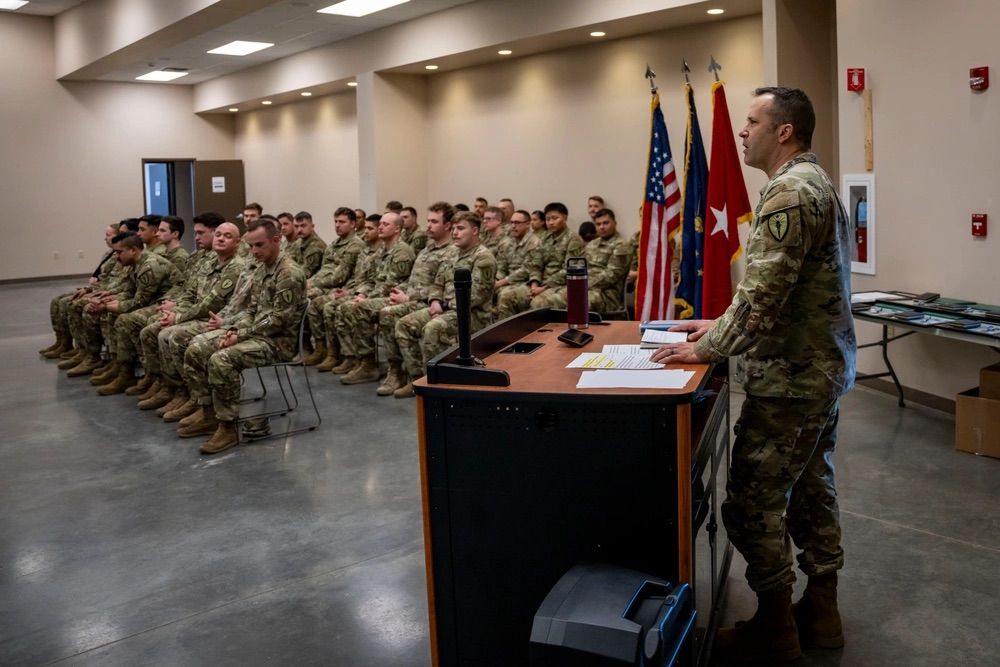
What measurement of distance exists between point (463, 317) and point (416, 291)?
4.69 metres

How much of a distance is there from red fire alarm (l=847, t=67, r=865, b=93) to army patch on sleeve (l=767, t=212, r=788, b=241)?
397 cm

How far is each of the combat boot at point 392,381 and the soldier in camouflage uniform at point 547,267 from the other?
138cm

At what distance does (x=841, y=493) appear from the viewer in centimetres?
416

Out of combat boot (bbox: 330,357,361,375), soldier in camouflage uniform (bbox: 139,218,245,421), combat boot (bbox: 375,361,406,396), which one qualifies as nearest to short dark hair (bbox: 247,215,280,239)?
soldier in camouflage uniform (bbox: 139,218,245,421)

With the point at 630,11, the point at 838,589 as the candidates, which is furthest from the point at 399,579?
the point at 630,11

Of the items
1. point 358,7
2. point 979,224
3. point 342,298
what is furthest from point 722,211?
point 358,7

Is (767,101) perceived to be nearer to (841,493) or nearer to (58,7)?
(841,493)

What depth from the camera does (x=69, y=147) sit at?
51.7 ft

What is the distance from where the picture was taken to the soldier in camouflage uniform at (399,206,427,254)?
9.45 meters

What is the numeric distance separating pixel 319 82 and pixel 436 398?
36.5 feet

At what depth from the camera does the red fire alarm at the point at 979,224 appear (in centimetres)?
502

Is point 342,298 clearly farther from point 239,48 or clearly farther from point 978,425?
point 239,48

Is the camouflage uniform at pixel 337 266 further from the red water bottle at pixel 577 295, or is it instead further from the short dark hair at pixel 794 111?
the short dark hair at pixel 794 111

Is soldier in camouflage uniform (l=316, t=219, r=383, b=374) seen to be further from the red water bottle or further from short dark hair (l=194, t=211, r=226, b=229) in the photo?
the red water bottle
